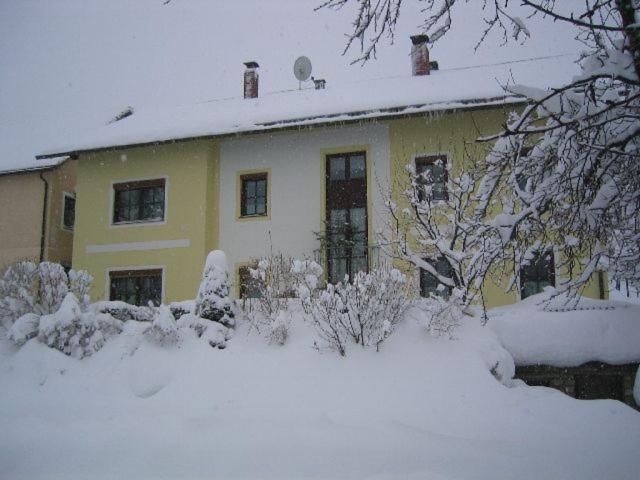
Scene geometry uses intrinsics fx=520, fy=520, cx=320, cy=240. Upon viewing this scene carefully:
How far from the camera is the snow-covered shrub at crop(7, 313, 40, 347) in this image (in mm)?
8094

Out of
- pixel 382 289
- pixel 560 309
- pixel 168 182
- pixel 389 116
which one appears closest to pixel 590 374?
pixel 560 309

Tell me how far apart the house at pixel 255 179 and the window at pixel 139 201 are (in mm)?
34

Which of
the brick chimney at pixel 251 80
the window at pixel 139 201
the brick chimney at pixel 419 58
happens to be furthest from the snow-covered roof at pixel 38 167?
the brick chimney at pixel 419 58

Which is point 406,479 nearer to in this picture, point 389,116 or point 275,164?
point 389,116

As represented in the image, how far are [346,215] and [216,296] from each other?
561cm

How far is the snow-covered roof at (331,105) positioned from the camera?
1206 cm

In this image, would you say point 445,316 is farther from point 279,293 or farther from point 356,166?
point 356,166

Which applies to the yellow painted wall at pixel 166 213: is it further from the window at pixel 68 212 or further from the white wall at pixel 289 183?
the window at pixel 68 212

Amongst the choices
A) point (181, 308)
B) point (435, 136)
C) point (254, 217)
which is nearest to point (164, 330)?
point (181, 308)

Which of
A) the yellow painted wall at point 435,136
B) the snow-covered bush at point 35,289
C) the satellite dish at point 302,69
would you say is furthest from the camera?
the satellite dish at point 302,69

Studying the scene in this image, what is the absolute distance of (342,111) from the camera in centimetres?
1254

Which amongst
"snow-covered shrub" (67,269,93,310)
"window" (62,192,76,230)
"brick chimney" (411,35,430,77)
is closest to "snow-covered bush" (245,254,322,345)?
"snow-covered shrub" (67,269,93,310)

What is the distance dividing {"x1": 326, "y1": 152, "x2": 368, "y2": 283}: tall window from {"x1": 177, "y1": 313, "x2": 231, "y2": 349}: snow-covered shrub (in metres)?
5.22

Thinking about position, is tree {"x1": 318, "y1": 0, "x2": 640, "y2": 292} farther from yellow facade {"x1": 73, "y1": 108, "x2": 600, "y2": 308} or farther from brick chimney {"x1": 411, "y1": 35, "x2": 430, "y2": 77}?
brick chimney {"x1": 411, "y1": 35, "x2": 430, "y2": 77}
